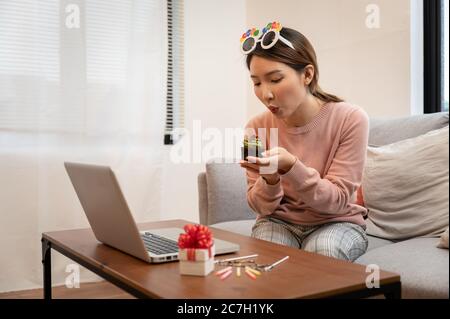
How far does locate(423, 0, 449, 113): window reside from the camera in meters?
2.36

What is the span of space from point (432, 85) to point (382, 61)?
0.83 feet

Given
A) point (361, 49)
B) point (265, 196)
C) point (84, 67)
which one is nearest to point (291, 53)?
point (265, 196)

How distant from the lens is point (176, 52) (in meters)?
3.00

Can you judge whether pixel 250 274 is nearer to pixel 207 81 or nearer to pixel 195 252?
pixel 195 252

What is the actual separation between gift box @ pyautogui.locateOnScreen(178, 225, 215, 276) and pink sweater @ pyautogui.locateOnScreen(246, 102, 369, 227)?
0.48m

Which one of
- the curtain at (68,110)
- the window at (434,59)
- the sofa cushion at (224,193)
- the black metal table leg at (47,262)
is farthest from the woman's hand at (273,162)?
the curtain at (68,110)

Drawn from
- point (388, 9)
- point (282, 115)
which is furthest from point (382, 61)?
point (282, 115)

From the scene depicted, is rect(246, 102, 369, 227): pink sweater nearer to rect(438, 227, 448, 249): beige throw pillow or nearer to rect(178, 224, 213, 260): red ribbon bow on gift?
rect(438, 227, 448, 249): beige throw pillow

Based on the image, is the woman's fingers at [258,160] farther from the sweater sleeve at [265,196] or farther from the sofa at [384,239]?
the sofa at [384,239]

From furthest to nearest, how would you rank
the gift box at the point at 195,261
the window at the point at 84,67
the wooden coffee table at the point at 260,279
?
the window at the point at 84,67, the gift box at the point at 195,261, the wooden coffee table at the point at 260,279

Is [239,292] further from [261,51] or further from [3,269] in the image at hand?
[3,269]

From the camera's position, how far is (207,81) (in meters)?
3.09

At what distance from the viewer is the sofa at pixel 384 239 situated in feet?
3.76

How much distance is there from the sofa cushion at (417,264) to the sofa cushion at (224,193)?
776mm
